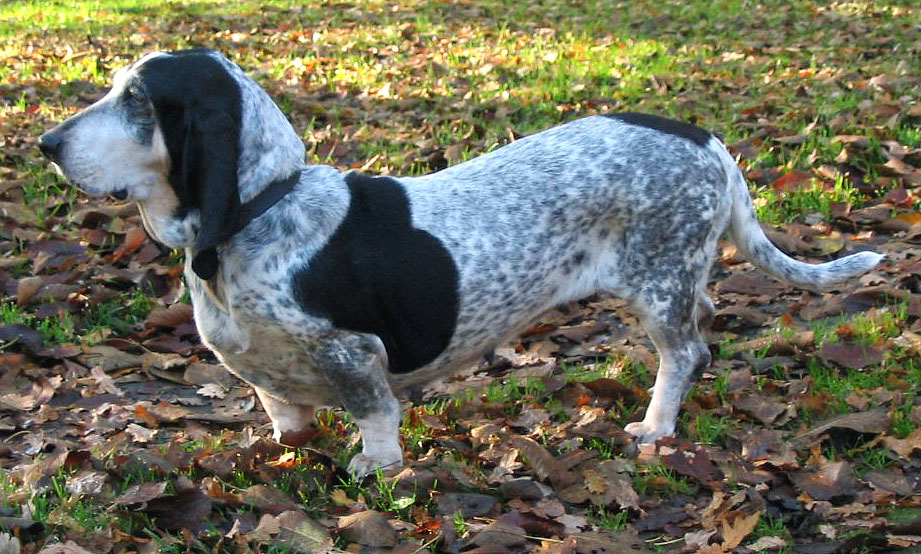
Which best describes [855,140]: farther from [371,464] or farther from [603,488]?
[371,464]

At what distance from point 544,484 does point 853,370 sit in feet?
5.41

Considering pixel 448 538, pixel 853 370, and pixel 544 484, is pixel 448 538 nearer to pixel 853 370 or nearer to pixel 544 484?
pixel 544 484

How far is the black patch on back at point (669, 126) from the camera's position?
15.7 feet

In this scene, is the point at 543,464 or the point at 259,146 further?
the point at 543,464

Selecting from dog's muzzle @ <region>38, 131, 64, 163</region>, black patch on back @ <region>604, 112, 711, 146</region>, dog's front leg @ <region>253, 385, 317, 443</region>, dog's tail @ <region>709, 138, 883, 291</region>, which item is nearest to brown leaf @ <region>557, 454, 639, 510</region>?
dog's front leg @ <region>253, 385, 317, 443</region>

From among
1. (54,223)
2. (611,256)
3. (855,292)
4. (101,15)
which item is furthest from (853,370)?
(101,15)

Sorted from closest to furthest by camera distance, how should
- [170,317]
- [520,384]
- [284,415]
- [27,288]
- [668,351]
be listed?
[284,415] < [668,351] < [520,384] < [170,317] < [27,288]

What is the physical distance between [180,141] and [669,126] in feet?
6.58

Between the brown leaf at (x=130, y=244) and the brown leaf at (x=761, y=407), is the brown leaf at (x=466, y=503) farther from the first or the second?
the brown leaf at (x=130, y=244)

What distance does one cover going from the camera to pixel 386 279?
4305mm

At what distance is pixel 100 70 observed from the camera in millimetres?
10625

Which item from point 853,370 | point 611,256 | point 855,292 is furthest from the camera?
point 855,292

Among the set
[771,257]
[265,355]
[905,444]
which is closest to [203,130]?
[265,355]

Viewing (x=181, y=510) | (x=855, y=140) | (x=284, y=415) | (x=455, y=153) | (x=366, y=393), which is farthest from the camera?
(x=455, y=153)
